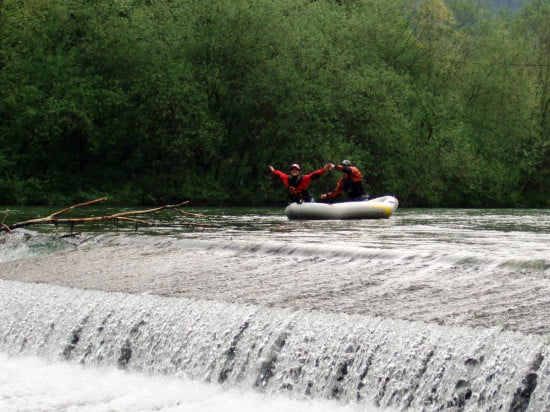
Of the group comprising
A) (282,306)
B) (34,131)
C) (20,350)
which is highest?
(34,131)

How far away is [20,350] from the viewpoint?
9633 mm

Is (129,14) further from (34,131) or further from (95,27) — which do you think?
(34,131)

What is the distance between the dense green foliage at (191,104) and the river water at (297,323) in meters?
21.3

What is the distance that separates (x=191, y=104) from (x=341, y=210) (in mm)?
13713

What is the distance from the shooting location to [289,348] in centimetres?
771

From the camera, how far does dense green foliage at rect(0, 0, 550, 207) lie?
3416 cm

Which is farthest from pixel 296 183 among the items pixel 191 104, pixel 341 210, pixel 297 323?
pixel 297 323

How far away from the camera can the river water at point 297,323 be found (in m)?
6.81

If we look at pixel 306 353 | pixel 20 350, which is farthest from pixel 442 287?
pixel 20 350

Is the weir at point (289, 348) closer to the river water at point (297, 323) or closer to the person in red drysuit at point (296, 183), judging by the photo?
the river water at point (297, 323)

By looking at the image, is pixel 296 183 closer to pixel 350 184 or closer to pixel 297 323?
pixel 350 184

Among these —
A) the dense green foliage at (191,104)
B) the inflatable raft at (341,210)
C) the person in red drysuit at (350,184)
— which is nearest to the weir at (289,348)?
the inflatable raft at (341,210)

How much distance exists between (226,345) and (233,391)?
1.88 feet

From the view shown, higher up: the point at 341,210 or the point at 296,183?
the point at 296,183
